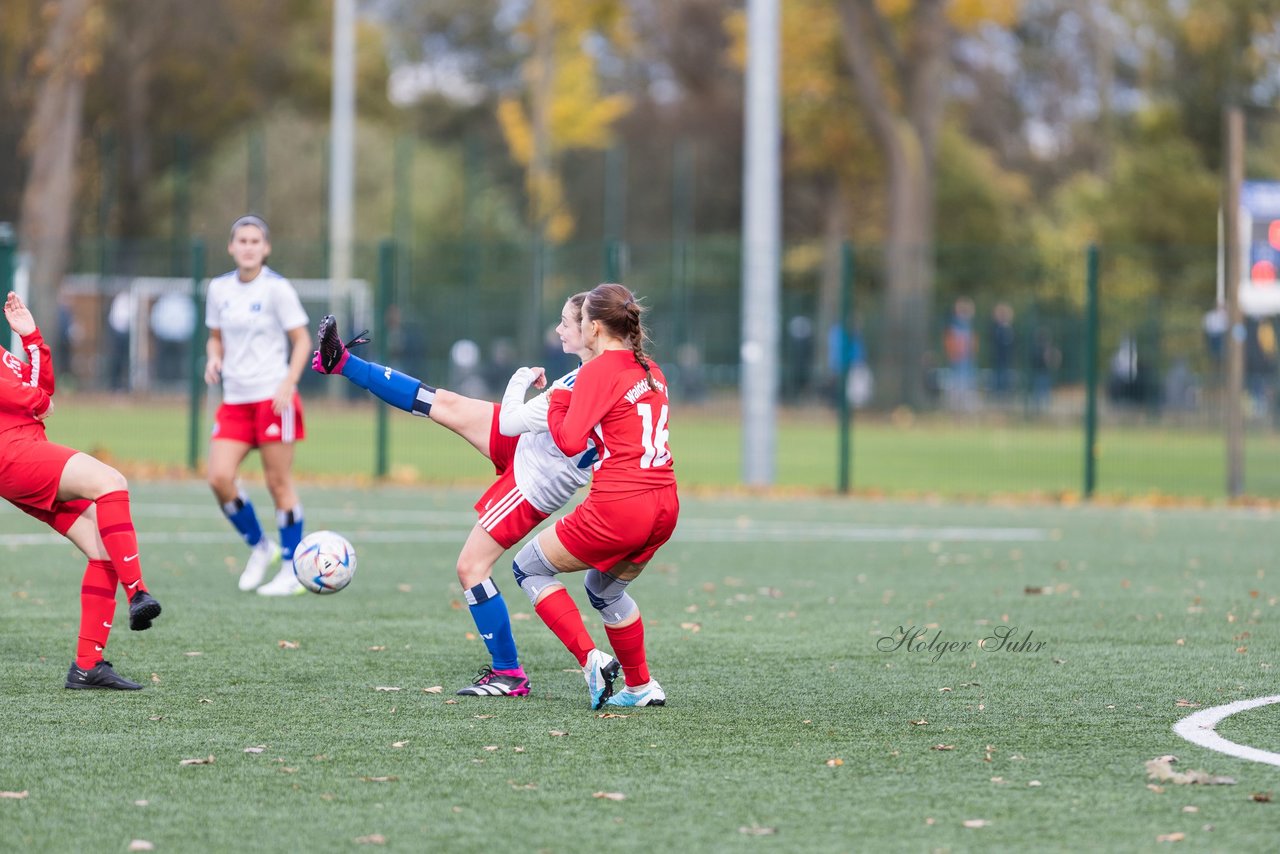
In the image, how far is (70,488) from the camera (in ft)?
22.1

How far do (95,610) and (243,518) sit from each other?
132 inches

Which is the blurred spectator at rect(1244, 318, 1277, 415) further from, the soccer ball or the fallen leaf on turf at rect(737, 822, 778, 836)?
the fallen leaf on turf at rect(737, 822, 778, 836)

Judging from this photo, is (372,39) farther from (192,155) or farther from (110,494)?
(110,494)

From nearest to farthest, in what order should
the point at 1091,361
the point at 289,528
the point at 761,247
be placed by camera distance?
the point at 289,528, the point at 1091,361, the point at 761,247

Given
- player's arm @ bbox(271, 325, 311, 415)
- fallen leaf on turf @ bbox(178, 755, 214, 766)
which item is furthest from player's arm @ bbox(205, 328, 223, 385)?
fallen leaf on turf @ bbox(178, 755, 214, 766)

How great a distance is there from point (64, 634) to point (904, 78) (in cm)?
2898

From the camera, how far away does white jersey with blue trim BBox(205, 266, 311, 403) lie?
9.91m

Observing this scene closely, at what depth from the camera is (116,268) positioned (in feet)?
121

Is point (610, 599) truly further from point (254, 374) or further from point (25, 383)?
point (254, 374)

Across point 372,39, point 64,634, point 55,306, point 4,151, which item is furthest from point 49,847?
point 372,39

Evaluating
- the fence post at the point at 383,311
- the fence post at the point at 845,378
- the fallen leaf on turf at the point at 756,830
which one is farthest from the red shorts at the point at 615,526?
the fence post at the point at 383,311

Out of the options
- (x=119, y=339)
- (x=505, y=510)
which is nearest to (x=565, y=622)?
(x=505, y=510)

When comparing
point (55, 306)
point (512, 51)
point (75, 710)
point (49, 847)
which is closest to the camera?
point (49, 847)

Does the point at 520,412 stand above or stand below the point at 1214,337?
below
